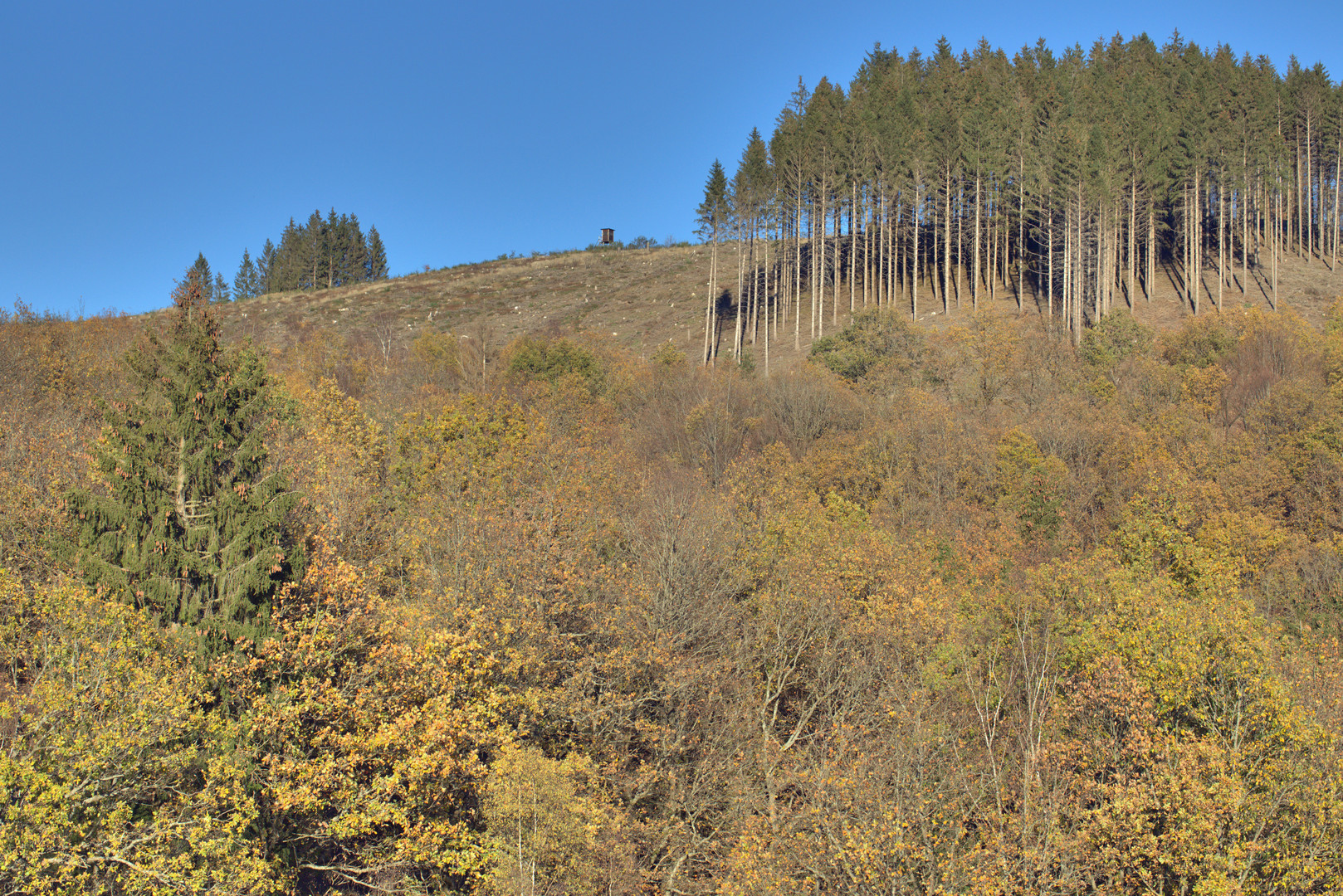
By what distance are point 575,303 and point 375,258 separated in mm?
49922

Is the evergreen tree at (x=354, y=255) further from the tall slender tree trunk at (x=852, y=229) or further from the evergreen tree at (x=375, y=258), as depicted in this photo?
the tall slender tree trunk at (x=852, y=229)

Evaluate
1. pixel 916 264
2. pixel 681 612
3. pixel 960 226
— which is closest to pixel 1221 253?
pixel 960 226

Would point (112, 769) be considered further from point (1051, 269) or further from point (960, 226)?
point (960, 226)

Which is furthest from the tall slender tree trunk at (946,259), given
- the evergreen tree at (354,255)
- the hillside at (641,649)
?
the evergreen tree at (354,255)

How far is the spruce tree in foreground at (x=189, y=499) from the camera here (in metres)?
22.1

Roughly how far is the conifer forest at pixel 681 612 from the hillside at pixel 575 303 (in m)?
6.28

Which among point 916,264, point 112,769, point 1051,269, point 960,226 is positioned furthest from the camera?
point 960,226

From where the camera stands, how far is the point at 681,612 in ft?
99.8

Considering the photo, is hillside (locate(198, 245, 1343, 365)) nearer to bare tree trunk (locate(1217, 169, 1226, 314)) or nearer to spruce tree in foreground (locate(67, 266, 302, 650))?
bare tree trunk (locate(1217, 169, 1226, 314))

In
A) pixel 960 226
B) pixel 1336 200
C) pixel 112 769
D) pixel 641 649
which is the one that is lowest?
pixel 641 649

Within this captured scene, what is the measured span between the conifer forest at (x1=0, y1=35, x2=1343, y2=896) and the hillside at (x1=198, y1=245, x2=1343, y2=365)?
6281 millimetres

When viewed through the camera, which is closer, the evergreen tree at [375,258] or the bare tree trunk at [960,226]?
the bare tree trunk at [960,226]

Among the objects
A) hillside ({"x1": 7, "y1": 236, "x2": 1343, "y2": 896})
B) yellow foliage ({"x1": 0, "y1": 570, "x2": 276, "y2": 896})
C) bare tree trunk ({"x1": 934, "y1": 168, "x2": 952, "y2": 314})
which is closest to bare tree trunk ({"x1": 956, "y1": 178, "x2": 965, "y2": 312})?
bare tree trunk ({"x1": 934, "y1": 168, "x2": 952, "y2": 314})

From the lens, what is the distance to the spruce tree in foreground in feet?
72.6
